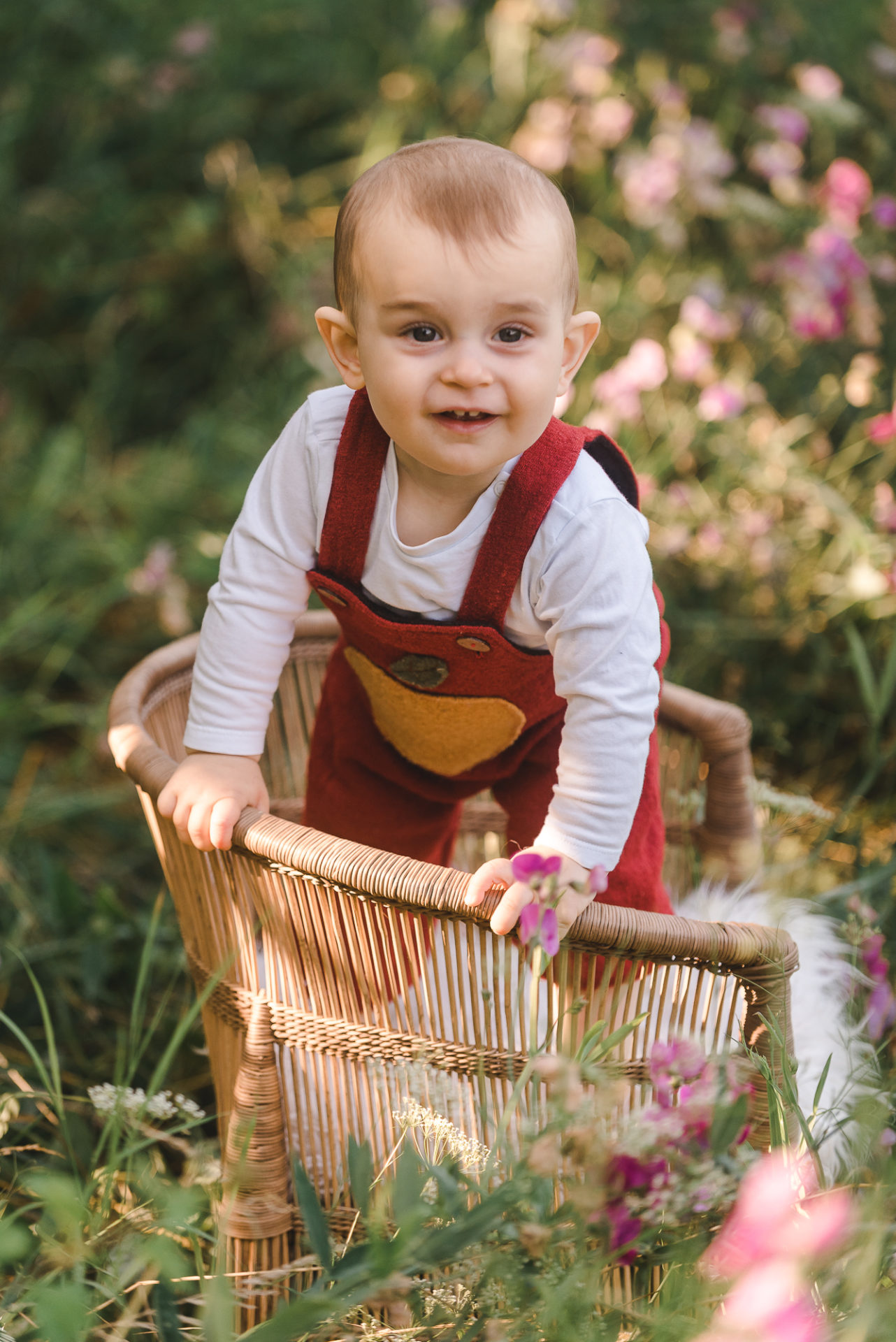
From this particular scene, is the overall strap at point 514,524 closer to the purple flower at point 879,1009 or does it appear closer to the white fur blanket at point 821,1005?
the white fur blanket at point 821,1005

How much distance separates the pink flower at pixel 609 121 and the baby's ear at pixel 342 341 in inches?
59.9

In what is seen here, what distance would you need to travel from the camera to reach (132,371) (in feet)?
9.51

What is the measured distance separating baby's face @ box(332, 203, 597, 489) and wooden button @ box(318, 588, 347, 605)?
183mm

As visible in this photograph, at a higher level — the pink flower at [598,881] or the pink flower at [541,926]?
the pink flower at [598,881]

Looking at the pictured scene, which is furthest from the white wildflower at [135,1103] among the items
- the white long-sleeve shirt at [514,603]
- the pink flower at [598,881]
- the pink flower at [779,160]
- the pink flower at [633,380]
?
the pink flower at [779,160]

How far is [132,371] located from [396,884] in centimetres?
225

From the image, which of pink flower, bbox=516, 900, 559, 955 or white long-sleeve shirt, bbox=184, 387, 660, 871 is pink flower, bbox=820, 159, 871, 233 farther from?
pink flower, bbox=516, 900, 559, 955

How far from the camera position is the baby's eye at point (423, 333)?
986 millimetres

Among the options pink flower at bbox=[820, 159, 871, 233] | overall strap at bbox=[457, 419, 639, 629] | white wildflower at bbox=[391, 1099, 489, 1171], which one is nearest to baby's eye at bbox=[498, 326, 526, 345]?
overall strap at bbox=[457, 419, 639, 629]

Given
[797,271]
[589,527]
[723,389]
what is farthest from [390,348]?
[797,271]

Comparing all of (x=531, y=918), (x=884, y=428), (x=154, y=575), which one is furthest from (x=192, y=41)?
(x=531, y=918)

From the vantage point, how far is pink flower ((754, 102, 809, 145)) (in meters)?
2.25

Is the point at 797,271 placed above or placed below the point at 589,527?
above

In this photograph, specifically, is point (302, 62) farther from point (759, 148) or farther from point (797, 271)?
point (797, 271)
